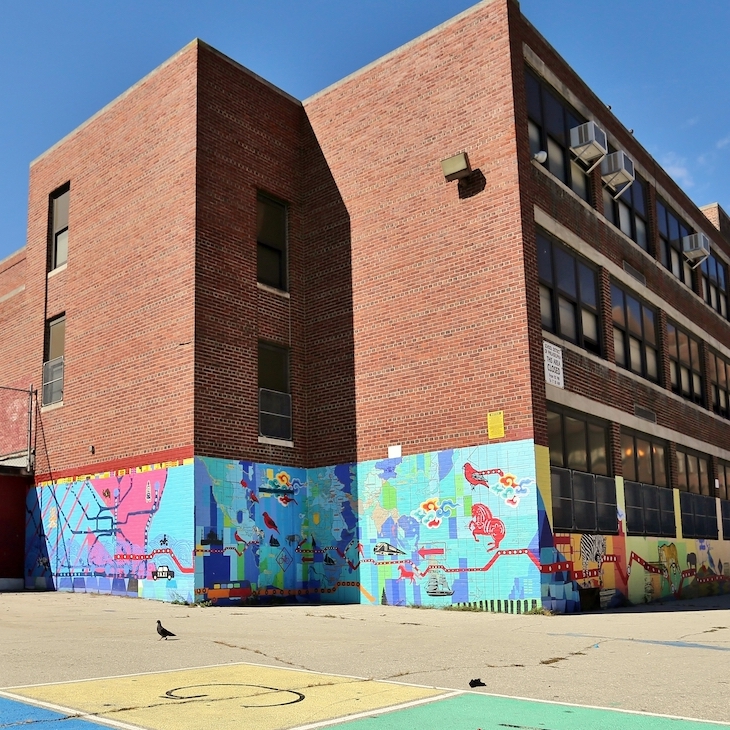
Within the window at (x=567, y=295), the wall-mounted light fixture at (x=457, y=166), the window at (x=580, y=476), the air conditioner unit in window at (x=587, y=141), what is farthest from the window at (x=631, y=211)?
the window at (x=580, y=476)

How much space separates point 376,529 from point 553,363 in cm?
511

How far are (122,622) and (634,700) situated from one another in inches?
334

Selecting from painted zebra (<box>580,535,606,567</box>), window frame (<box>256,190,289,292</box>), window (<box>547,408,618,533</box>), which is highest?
window frame (<box>256,190,289,292</box>)

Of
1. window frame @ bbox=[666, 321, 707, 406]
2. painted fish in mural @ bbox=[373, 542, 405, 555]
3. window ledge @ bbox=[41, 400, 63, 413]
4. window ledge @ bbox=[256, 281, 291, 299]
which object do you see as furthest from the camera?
window frame @ bbox=[666, 321, 707, 406]

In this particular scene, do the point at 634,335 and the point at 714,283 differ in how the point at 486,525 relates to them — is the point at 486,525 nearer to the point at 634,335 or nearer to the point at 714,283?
the point at 634,335

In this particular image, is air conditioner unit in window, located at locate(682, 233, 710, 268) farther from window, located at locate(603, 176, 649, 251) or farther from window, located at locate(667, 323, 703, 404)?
window, located at locate(603, 176, 649, 251)

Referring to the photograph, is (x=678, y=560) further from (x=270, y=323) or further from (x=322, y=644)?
(x=322, y=644)

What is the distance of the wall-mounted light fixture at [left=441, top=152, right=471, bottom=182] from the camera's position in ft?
57.6

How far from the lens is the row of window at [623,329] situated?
1829 cm

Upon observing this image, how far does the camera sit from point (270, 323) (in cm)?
1966

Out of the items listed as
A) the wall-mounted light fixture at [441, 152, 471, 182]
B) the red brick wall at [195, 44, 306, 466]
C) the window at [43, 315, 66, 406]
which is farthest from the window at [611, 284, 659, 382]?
the window at [43, 315, 66, 406]

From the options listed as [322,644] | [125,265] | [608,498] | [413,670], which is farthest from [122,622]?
[608,498]

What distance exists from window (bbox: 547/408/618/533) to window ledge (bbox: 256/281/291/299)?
6803 mm

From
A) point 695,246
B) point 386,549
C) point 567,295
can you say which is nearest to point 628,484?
point 567,295
